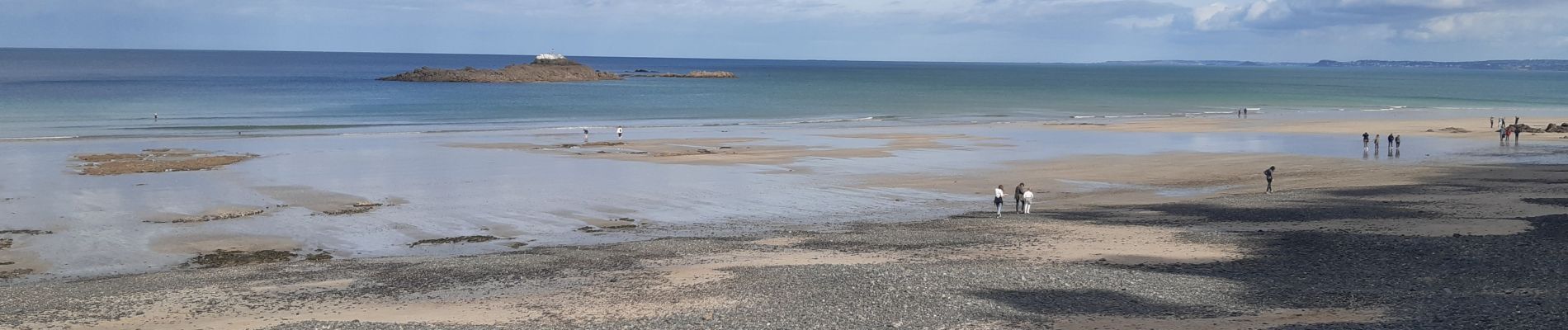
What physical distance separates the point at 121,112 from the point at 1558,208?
7136 cm

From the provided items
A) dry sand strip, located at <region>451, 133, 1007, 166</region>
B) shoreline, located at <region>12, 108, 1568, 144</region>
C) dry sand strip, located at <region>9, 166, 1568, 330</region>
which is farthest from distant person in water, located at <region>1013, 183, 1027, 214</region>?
shoreline, located at <region>12, 108, 1568, 144</region>

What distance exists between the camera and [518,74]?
144750mm

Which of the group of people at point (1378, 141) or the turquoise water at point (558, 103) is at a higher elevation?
the turquoise water at point (558, 103)

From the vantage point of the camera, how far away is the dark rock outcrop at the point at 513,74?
140 m

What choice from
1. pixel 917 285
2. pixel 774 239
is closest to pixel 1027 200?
pixel 774 239

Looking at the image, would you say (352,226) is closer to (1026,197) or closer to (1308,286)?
(1026,197)

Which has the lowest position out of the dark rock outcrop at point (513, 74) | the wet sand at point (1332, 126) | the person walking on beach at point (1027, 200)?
the person walking on beach at point (1027, 200)

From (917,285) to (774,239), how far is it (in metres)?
6.31

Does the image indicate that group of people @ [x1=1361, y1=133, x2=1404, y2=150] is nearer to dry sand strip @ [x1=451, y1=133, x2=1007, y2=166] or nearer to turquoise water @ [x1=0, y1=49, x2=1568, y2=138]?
dry sand strip @ [x1=451, y1=133, x2=1007, y2=166]

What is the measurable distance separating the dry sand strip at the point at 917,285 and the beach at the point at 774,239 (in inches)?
2.9

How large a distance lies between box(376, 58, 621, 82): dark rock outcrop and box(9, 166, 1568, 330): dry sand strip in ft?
396

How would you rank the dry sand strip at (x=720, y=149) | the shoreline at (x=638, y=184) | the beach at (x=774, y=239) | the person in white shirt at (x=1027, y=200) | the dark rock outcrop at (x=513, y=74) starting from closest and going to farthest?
the beach at (x=774, y=239) < the shoreline at (x=638, y=184) < the person in white shirt at (x=1027, y=200) < the dry sand strip at (x=720, y=149) < the dark rock outcrop at (x=513, y=74)

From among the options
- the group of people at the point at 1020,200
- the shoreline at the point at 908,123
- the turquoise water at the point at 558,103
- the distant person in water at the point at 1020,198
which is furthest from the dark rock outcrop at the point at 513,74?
the group of people at the point at 1020,200

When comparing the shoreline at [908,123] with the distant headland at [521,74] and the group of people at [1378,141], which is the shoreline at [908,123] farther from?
the distant headland at [521,74]
